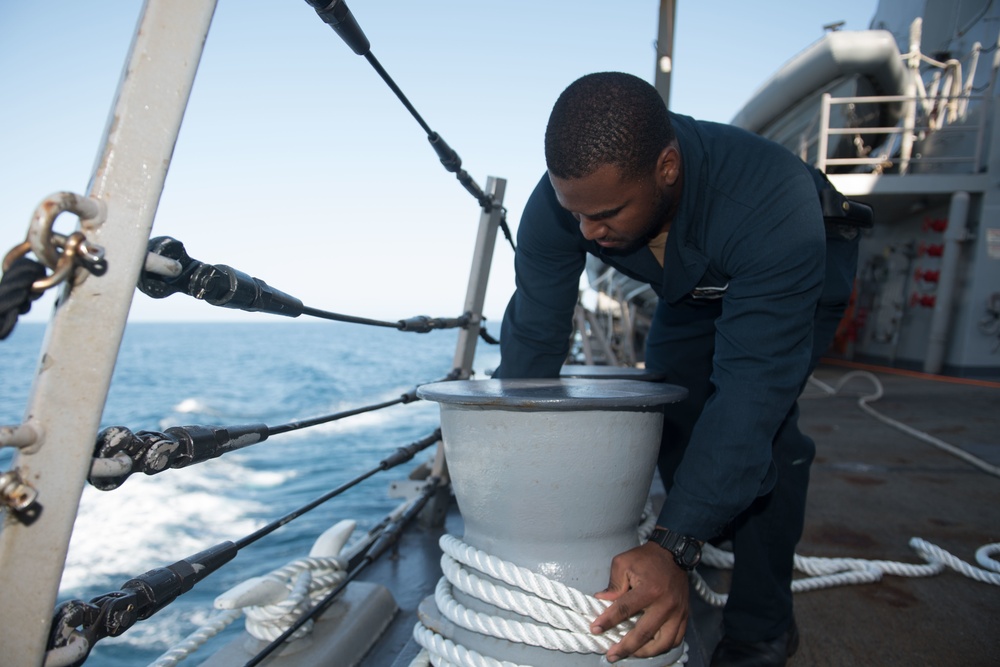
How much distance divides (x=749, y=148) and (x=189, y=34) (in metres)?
1.05

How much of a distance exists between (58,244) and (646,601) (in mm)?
940

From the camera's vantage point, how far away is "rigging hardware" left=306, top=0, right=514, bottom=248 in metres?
1.23

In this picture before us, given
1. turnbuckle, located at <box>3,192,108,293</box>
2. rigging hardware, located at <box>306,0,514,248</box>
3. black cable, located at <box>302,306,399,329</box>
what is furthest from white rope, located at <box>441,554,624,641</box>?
rigging hardware, located at <box>306,0,514,248</box>

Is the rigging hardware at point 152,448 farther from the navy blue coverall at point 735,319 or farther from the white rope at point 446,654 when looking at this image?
the navy blue coverall at point 735,319

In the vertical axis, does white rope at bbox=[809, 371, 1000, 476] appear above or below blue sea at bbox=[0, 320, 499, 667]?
above

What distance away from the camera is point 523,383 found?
1.28 meters

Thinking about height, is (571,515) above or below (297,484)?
above

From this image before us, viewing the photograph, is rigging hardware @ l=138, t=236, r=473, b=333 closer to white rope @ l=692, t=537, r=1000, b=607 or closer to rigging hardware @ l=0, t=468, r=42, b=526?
rigging hardware @ l=0, t=468, r=42, b=526

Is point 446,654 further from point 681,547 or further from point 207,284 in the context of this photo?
point 207,284

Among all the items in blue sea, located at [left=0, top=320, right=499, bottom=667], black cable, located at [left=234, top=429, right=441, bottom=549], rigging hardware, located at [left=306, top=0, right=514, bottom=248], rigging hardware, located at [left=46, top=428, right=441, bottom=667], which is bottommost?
blue sea, located at [left=0, top=320, right=499, bottom=667]

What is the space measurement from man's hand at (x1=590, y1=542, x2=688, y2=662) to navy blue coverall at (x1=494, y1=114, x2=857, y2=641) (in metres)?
0.08

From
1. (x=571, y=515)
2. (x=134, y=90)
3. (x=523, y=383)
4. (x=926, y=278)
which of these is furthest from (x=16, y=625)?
(x=926, y=278)

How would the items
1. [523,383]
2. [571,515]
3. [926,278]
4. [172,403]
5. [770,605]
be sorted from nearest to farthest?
1. [571,515]
2. [523,383]
3. [770,605]
4. [926,278]
5. [172,403]

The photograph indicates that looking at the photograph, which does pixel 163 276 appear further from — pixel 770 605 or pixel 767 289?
pixel 770 605
